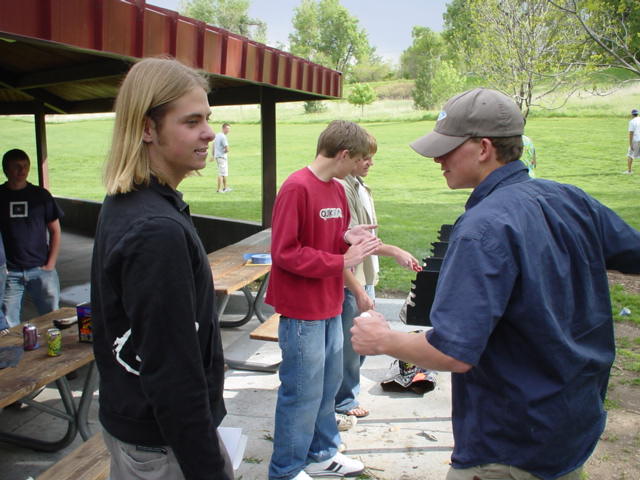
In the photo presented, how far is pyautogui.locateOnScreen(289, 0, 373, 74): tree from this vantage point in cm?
9256

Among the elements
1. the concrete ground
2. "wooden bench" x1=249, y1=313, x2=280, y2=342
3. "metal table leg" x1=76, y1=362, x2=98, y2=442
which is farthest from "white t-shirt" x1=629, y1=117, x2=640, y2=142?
"metal table leg" x1=76, y1=362, x2=98, y2=442

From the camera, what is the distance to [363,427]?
12.4 ft

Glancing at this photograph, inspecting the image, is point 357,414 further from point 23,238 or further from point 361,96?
point 361,96

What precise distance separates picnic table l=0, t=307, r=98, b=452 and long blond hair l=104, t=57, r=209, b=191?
1.74 m

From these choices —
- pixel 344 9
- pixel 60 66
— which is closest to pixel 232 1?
pixel 344 9

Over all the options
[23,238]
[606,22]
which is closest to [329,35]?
[606,22]

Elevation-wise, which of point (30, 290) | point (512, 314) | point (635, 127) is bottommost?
point (30, 290)

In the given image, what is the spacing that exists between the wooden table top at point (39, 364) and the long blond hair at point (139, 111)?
5.65 feet

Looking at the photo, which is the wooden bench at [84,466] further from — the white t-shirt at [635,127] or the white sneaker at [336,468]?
the white t-shirt at [635,127]

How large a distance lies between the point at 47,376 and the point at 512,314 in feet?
7.79

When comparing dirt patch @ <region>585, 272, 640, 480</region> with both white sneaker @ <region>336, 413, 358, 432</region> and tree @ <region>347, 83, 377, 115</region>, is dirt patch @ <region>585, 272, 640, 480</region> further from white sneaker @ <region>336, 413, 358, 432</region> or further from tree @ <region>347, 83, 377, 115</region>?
tree @ <region>347, 83, 377, 115</region>

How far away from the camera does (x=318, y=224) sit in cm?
283

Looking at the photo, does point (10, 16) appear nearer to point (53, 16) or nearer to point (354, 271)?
point (53, 16)

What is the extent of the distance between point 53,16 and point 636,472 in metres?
4.24
